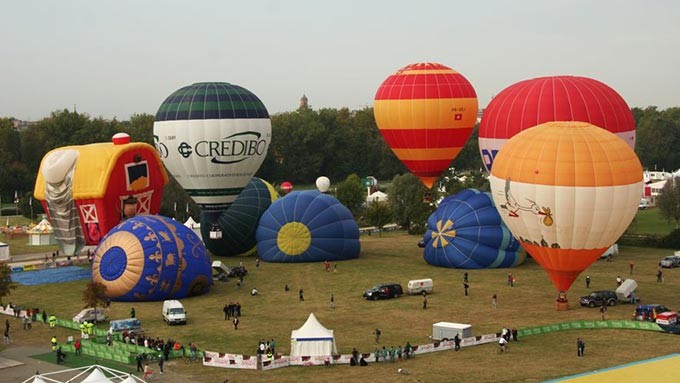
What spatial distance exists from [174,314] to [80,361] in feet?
18.8

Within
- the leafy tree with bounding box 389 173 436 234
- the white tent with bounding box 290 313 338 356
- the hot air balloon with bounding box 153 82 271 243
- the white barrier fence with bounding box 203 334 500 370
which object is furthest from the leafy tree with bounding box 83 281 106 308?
the leafy tree with bounding box 389 173 436 234

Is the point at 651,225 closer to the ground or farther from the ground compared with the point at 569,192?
closer to the ground

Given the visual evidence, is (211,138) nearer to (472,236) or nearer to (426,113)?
(426,113)

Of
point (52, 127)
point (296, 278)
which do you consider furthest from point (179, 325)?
point (52, 127)

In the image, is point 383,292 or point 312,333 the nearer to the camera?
point 312,333

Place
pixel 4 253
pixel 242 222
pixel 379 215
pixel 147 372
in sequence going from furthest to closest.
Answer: pixel 379 215 < pixel 4 253 < pixel 242 222 < pixel 147 372

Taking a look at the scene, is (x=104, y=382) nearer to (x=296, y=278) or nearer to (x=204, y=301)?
(x=204, y=301)

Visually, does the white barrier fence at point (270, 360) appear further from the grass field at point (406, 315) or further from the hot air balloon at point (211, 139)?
the hot air balloon at point (211, 139)

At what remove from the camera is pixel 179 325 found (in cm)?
3856

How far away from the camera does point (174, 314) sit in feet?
127

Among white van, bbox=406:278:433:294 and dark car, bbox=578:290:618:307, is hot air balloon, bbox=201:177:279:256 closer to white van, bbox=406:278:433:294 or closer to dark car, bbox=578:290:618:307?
white van, bbox=406:278:433:294

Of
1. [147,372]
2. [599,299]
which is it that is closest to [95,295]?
[147,372]

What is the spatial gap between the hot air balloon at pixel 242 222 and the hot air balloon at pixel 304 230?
208 cm

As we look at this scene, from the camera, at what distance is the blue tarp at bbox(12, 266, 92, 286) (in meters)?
49.8
